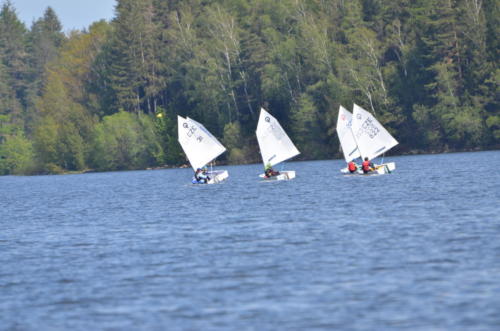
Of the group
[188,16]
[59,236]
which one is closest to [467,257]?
[59,236]

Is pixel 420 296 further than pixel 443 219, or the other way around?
pixel 443 219

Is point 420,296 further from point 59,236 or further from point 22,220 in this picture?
point 22,220

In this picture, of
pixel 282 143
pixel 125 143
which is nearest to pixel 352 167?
pixel 282 143

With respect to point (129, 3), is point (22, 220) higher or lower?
lower

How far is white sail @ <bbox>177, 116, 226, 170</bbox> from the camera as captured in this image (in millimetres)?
71500

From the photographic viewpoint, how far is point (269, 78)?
123 m

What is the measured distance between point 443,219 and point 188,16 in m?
109

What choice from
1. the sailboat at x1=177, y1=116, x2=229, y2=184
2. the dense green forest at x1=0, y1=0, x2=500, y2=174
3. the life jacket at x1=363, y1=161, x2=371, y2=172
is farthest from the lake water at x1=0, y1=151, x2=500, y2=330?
the dense green forest at x1=0, y1=0, x2=500, y2=174

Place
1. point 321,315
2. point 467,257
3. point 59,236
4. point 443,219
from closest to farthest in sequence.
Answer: point 321,315
point 467,257
point 443,219
point 59,236

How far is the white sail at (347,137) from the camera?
70125 mm

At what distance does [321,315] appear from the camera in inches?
812

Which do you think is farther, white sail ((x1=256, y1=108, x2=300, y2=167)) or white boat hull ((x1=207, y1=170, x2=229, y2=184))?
white boat hull ((x1=207, y1=170, x2=229, y2=184))

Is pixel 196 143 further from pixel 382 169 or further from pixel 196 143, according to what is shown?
pixel 382 169

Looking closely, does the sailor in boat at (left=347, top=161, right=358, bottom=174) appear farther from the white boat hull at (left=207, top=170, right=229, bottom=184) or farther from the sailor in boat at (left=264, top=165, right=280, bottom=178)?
the white boat hull at (left=207, top=170, right=229, bottom=184)
